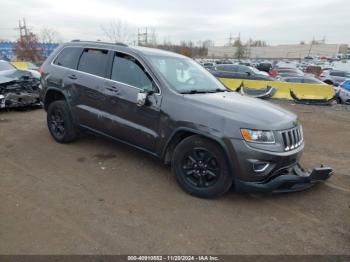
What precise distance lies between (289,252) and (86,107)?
3.68 m

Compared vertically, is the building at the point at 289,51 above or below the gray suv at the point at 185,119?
below

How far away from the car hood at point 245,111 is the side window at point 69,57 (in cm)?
247

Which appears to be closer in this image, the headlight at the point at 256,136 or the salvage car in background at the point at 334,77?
the headlight at the point at 256,136

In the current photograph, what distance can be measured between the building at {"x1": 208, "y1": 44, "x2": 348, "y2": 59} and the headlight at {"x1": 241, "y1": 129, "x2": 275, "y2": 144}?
10414 cm

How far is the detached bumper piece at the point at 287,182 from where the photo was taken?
12.6ft

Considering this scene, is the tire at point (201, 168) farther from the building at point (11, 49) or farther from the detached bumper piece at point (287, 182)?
the building at point (11, 49)

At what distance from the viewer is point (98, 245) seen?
3164 millimetres

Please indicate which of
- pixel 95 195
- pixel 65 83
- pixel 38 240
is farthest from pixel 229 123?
pixel 65 83

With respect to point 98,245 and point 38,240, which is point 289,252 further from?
point 38,240

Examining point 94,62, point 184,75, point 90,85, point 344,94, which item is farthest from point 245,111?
point 344,94

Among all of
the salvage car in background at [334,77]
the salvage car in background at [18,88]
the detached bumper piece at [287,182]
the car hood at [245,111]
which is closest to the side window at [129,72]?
the car hood at [245,111]

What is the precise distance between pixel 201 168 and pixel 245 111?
88cm

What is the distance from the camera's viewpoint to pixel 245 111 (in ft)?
13.1

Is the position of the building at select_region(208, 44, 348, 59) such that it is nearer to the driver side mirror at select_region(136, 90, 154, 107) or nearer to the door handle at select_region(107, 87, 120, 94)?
the door handle at select_region(107, 87, 120, 94)
